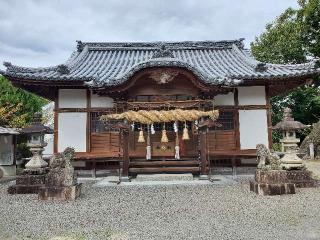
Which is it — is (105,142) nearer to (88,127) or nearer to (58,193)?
(88,127)

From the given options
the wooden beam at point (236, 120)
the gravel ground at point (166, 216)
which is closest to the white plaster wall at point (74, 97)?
the gravel ground at point (166, 216)

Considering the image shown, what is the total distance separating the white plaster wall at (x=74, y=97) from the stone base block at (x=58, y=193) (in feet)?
20.7

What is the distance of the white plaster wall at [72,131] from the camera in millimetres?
14695

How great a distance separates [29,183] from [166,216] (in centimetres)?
596

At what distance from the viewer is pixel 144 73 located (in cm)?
1310

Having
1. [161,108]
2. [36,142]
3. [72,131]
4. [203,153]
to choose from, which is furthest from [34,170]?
[203,153]

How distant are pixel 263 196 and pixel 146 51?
12776mm

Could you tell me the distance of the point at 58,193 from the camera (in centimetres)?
922

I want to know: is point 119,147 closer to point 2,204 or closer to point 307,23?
point 2,204

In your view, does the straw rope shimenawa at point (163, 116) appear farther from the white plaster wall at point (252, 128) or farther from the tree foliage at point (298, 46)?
the tree foliage at point (298, 46)

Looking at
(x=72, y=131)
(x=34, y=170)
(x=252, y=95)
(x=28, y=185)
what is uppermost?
(x=252, y=95)

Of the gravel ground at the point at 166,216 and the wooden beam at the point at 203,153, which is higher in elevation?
the wooden beam at the point at 203,153

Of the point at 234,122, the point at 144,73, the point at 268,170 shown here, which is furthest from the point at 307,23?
the point at 268,170

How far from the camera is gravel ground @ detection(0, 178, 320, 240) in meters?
5.78
